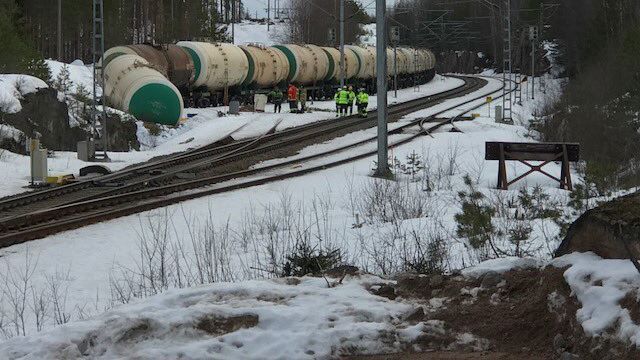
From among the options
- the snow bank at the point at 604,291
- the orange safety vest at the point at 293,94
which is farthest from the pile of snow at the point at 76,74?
the snow bank at the point at 604,291

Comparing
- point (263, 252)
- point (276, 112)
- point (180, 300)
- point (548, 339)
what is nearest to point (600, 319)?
point (548, 339)

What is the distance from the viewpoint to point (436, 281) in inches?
278

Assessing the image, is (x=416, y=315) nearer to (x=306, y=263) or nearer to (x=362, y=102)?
(x=306, y=263)

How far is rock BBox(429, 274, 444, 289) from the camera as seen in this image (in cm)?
701

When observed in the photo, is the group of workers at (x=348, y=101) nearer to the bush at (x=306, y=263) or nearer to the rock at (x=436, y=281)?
the bush at (x=306, y=263)

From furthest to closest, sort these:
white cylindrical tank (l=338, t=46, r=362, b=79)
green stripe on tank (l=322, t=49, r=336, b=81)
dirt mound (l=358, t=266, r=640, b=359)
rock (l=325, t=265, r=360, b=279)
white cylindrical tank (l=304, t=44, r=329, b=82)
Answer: white cylindrical tank (l=338, t=46, r=362, b=79), green stripe on tank (l=322, t=49, r=336, b=81), white cylindrical tank (l=304, t=44, r=329, b=82), rock (l=325, t=265, r=360, b=279), dirt mound (l=358, t=266, r=640, b=359)

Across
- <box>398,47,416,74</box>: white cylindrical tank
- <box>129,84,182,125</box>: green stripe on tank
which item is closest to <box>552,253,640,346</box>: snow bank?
<box>129,84,182,125</box>: green stripe on tank

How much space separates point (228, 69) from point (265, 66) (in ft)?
14.3

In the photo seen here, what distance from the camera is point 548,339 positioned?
5.71m

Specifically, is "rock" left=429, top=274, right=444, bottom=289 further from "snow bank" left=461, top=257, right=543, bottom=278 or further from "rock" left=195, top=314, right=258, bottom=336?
"rock" left=195, top=314, right=258, bottom=336

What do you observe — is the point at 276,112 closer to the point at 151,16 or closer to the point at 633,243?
the point at 633,243

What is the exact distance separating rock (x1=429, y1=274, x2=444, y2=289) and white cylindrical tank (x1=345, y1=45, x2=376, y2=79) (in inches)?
1942

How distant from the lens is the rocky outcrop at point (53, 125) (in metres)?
24.9

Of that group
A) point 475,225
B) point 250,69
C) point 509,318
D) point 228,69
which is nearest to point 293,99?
point 228,69
